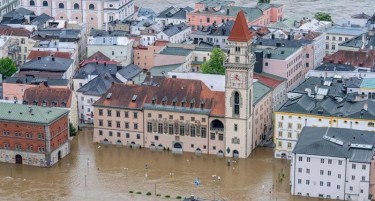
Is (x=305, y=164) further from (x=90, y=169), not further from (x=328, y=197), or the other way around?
(x=90, y=169)

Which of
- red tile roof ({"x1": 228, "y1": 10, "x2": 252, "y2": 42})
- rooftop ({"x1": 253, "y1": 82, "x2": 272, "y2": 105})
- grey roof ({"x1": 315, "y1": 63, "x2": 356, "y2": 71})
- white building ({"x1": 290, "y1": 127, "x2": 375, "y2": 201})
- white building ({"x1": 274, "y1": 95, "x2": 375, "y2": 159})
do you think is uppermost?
red tile roof ({"x1": 228, "y1": 10, "x2": 252, "y2": 42})

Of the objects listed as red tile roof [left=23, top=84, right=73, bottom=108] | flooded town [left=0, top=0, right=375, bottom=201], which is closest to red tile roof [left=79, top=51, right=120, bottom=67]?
flooded town [left=0, top=0, right=375, bottom=201]

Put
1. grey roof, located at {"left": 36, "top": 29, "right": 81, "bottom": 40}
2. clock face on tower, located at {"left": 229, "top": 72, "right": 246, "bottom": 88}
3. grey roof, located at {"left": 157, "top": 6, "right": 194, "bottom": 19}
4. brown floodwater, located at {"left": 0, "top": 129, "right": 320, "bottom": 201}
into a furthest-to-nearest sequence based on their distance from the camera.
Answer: grey roof, located at {"left": 157, "top": 6, "right": 194, "bottom": 19} < grey roof, located at {"left": 36, "top": 29, "right": 81, "bottom": 40} < clock face on tower, located at {"left": 229, "top": 72, "right": 246, "bottom": 88} < brown floodwater, located at {"left": 0, "top": 129, "right": 320, "bottom": 201}

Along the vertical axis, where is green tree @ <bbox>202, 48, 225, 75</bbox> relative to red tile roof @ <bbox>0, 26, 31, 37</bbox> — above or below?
below

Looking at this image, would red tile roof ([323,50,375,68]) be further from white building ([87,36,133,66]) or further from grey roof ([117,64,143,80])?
white building ([87,36,133,66])

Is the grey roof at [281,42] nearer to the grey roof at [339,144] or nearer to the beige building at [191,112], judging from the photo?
the beige building at [191,112]

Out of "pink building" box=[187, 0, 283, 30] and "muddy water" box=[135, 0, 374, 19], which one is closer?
"pink building" box=[187, 0, 283, 30]

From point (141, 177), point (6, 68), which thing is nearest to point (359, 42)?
point (141, 177)

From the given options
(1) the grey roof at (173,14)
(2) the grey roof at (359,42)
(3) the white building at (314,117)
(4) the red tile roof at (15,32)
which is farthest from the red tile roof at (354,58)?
(4) the red tile roof at (15,32)
